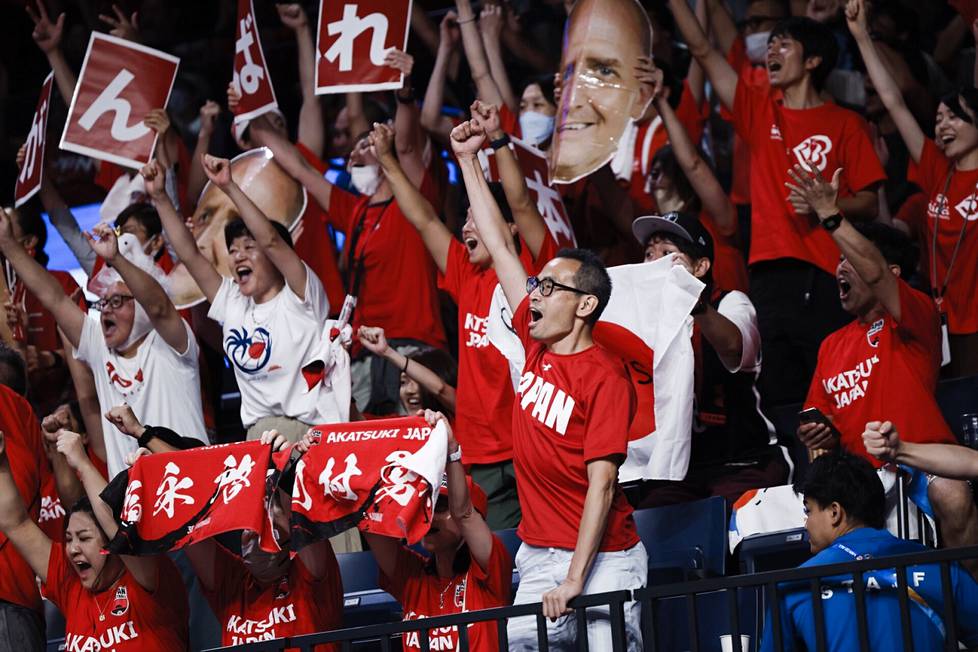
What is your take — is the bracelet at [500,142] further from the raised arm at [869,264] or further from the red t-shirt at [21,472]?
the red t-shirt at [21,472]

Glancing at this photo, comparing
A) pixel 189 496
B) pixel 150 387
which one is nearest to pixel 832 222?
pixel 189 496

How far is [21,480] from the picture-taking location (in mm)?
6168

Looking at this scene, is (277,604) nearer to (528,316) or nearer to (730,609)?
(528,316)

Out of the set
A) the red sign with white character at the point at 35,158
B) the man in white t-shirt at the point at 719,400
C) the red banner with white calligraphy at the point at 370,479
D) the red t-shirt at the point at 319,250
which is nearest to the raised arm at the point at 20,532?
the red banner with white calligraphy at the point at 370,479

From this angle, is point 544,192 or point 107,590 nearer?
point 107,590

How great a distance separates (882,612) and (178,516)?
92.7 inches

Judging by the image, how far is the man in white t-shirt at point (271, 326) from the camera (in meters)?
6.54

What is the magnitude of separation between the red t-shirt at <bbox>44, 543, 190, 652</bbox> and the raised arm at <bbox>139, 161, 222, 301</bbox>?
1.68 meters

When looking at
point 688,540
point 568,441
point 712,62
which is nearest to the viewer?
point 568,441

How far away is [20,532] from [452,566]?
1.74 metres

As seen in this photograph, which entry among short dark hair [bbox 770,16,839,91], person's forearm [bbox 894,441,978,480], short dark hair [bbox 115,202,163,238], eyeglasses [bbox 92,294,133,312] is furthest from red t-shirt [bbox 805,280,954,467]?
short dark hair [bbox 115,202,163,238]

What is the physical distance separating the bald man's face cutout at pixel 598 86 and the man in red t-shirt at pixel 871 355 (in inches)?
47.5

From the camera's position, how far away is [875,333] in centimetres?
571

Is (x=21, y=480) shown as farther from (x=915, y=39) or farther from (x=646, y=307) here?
(x=915, y=39)
